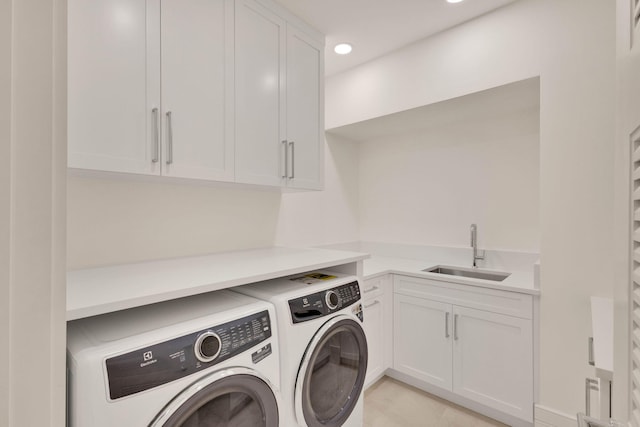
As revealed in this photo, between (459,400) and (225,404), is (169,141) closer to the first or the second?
(225,404)

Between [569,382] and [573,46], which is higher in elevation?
[573,46]

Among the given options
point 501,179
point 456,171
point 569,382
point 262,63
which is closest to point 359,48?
point 262,63

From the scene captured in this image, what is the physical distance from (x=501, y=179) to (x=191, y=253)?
2.35m

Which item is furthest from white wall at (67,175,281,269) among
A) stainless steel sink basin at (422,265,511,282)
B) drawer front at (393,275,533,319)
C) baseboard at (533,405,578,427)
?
baseboard at (533,405,578,427)

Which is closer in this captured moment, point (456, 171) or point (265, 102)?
point (265, 102)

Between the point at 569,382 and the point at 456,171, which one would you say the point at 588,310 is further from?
the point at 456,171

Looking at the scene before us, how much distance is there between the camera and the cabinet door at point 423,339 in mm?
2180

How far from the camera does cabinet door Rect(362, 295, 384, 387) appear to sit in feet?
7.34

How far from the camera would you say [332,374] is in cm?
154

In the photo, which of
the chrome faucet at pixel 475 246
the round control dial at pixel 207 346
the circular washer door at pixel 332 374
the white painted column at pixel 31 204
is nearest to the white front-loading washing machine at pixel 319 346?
the circular washer door at pixel 332 374

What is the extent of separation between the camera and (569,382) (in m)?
1.75

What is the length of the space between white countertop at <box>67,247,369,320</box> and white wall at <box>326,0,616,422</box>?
1144mm

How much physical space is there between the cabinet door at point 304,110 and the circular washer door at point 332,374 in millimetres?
925

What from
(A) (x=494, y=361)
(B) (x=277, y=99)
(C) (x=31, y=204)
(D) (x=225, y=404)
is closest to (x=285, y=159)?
(B) (x=277, y=99)
